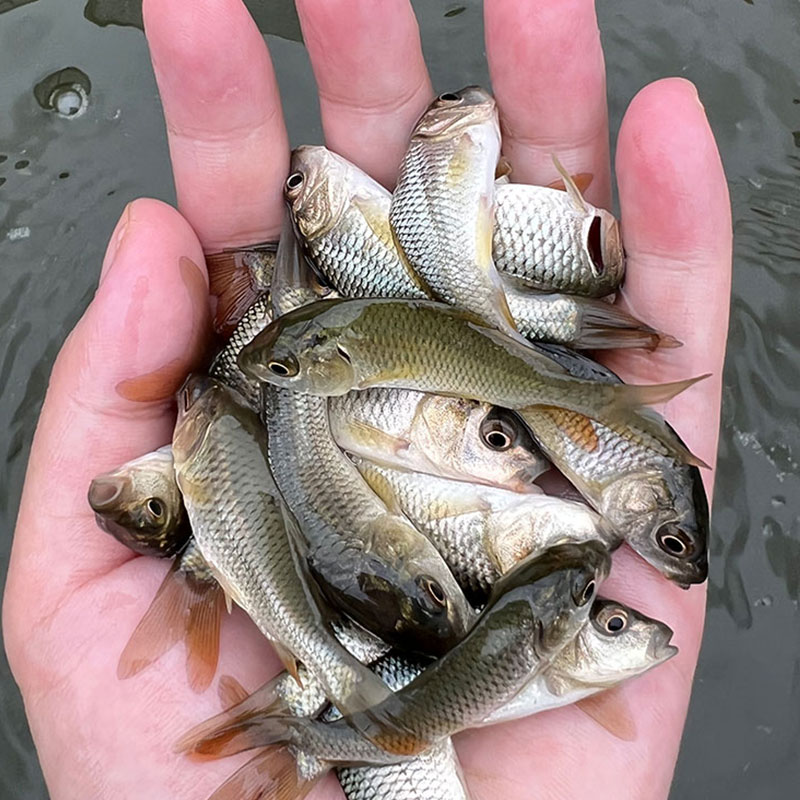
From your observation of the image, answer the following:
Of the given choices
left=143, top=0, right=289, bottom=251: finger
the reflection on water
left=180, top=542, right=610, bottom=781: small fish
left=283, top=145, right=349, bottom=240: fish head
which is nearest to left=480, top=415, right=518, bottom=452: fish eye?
left=180, top=542, right=610, bottom=781: small fish

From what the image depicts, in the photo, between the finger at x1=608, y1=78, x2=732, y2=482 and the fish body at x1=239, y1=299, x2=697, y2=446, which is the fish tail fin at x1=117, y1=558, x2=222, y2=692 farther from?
the finger at x1=608, y1=78, x2=732, y2=482

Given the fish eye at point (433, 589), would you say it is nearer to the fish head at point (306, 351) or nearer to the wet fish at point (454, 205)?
the fish head at point (306, 351)

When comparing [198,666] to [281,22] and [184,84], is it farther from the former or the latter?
[281,22]

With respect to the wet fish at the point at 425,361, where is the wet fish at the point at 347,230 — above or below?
above

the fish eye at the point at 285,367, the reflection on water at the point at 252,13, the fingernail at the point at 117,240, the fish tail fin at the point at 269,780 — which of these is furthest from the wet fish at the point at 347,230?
the reflection on water at the point at 252,13

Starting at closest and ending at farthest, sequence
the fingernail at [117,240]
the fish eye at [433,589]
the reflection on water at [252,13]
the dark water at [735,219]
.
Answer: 1. the fish eye at [433,589]
2. the fingernail at [117,240]
3. the dark water at [735,219]
4. the reflection on water at [252,13]

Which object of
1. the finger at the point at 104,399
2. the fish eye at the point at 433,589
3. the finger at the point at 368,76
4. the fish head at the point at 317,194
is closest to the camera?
the fish eye at the point at 433,589

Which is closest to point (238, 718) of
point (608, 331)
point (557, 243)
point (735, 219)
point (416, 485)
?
point (416, 485)

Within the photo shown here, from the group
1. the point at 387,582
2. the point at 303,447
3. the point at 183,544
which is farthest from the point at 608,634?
the point at 183,544
